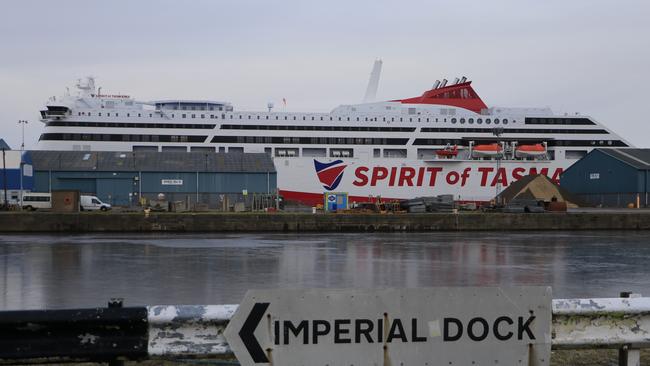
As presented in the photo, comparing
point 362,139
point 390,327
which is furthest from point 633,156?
point 390,327

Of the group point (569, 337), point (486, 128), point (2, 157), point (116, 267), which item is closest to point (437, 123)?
point (486, 128)

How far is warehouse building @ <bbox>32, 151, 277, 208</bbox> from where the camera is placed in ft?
160

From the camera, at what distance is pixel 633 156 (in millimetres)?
54281

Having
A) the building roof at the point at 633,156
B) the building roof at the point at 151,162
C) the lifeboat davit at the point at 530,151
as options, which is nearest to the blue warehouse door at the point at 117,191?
the building roof at the point at 151,162

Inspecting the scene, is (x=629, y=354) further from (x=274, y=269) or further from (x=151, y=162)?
(x=151, y=162)

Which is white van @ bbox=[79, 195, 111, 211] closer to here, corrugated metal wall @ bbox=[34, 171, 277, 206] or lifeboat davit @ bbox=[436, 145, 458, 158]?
corrugated metal wall @ bbox=[34, 171, 277, 206]

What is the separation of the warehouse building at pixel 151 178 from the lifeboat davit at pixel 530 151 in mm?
25692

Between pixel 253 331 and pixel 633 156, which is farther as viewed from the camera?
pixel 633 156

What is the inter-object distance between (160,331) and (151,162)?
48.1 m

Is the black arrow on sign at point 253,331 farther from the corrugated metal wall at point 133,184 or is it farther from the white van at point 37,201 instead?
the corrugated metal wall at point 133,184

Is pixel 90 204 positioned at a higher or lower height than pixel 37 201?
lower

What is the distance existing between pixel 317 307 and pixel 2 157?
4867 cm

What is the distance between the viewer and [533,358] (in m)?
4.41

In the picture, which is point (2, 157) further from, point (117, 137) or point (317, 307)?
point (317, 307)
